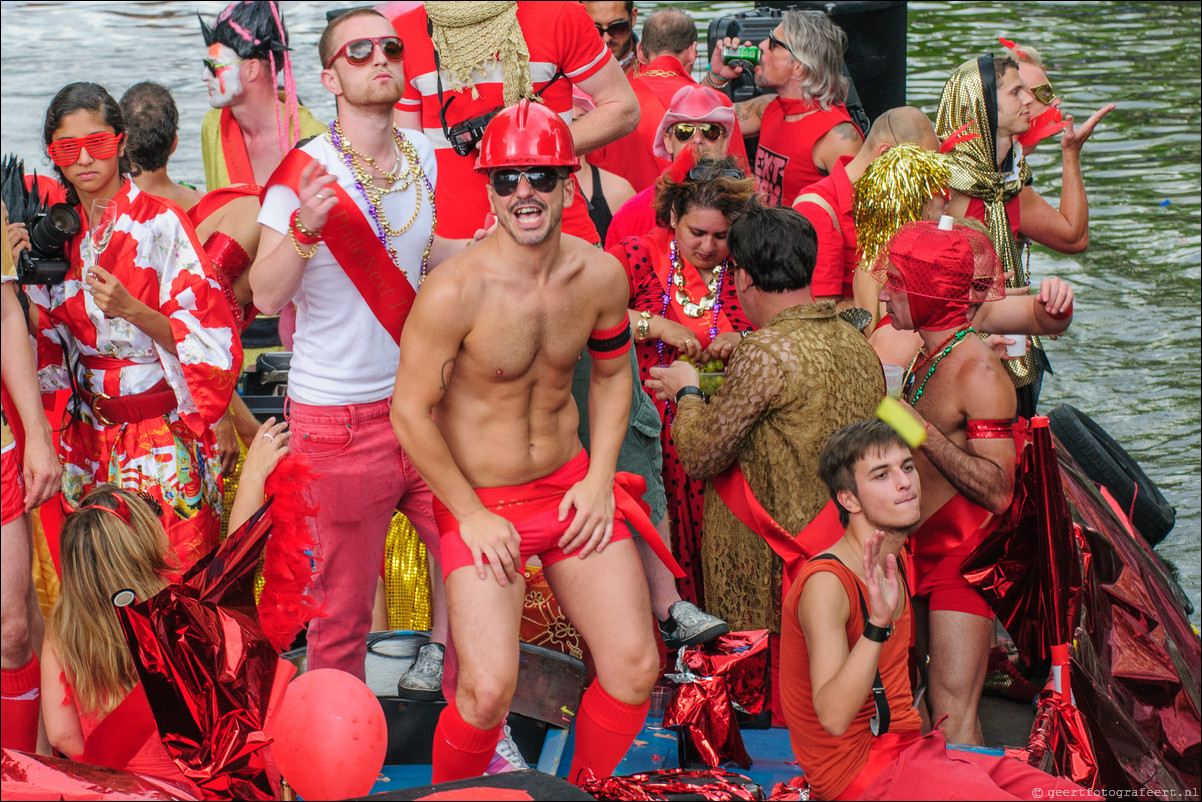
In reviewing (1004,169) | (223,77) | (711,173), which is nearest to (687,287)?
(711,173)

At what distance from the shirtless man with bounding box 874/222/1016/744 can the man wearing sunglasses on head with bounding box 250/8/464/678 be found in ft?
5.03

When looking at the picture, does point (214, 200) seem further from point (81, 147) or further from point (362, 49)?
point (362, 49)

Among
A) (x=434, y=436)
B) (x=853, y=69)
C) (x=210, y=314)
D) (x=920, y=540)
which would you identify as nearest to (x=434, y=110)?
(x=210, y=314)

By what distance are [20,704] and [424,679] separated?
114cm

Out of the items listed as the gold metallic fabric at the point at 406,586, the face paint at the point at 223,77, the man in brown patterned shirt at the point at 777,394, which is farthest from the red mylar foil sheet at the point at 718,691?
the face paint at the point at 223,77

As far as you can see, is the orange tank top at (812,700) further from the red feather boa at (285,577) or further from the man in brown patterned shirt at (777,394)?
the red feather boa at (285,577)

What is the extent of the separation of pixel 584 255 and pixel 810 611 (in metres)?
1.10

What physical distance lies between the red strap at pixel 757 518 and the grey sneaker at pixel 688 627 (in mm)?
240

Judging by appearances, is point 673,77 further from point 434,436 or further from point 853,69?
point 434,436

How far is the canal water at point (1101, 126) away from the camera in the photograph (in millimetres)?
8625

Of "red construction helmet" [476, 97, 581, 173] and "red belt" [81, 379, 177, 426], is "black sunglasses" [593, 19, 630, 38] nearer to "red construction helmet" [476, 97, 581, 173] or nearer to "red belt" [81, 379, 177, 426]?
"red belt" [81, 379, 177, 426]

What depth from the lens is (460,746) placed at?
303cm

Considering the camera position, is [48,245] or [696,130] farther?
[696,130]

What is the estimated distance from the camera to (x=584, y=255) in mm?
3225
